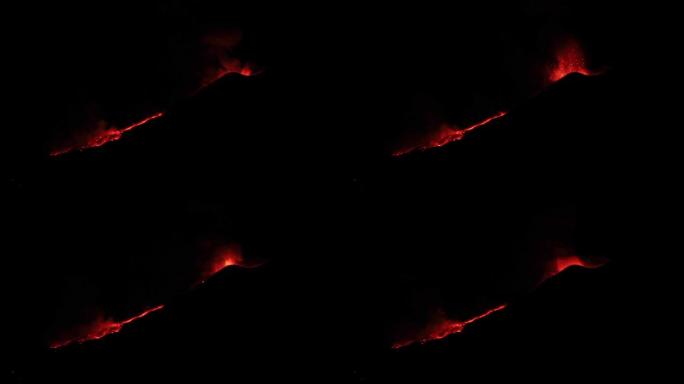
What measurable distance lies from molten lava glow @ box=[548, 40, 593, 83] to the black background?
18 mm

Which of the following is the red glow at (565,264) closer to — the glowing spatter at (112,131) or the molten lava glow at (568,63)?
the molten lava glow at (568,63)

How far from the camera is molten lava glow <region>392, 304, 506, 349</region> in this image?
1.20 meters

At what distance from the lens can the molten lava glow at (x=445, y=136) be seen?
4.02 ft

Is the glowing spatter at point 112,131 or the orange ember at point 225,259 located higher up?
the glowing spatter at point 112,131

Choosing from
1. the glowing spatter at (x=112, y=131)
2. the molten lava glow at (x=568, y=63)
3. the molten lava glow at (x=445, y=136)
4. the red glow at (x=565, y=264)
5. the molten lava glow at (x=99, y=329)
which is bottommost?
the red glow at (x=565, y=264)

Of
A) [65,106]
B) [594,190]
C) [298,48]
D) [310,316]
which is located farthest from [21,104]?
[594,190]

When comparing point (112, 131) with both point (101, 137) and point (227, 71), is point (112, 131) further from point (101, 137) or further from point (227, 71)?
point (227, 71)

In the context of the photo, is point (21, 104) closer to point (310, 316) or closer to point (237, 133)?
point (237, 133)

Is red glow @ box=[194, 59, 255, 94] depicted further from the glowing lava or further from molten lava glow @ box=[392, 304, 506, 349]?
molten lava glow @ box=[392, 304, 506, 349]

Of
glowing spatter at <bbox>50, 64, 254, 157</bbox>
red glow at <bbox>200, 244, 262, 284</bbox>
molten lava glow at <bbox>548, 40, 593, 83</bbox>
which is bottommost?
red glow at <bbox>200, 244, 262, 284</bbox>

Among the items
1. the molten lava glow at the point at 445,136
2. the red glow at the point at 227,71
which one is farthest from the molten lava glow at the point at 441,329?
the red glow at the point at 227,71

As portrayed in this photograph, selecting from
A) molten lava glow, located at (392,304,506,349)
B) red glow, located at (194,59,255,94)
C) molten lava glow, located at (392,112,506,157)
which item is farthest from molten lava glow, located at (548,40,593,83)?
red glow, located at (194,59,255,94)

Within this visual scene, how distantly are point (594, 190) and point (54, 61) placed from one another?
1032 mm

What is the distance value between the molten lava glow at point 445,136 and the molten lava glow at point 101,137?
48 centimetres
